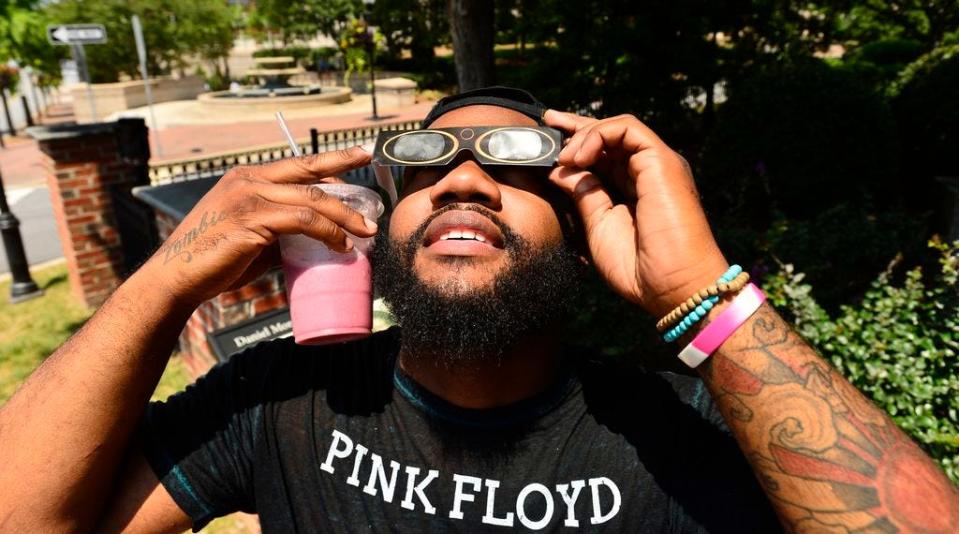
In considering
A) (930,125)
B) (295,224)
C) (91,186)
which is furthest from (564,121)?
(930,125)

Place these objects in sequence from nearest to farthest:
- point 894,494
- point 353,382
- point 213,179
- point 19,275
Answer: point 894,494 < point 353,382 < point 213,179 < point 19,275

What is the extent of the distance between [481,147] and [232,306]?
2.95m

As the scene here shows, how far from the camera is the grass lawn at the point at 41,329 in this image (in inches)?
208

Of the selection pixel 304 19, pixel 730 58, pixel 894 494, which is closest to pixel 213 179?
pixel 894 494

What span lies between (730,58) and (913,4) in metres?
4.64

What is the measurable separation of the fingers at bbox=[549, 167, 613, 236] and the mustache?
0.21 meters

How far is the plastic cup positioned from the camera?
1523mm

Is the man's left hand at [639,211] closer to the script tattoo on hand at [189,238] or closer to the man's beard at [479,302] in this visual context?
the man's beard at [479,302]

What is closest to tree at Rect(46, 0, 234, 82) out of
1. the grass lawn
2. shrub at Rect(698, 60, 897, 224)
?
the grass lawn

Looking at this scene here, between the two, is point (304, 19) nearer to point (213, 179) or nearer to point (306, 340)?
point (213, 179)

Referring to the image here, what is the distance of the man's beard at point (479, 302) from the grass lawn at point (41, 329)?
12.9 feet

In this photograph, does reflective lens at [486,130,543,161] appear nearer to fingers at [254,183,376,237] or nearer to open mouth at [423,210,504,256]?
open mouth at [423,210,504,256]

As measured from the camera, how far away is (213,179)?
18.7 feet

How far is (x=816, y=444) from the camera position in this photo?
127 centimetres
